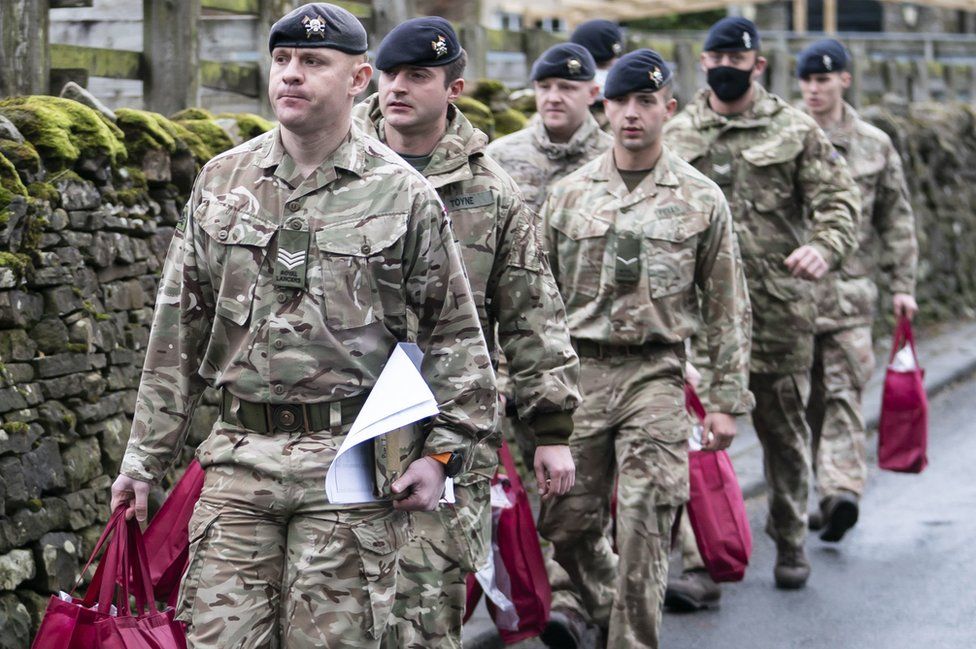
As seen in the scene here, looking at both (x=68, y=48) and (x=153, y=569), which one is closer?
(x=153, y=569)

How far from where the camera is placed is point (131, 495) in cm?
440

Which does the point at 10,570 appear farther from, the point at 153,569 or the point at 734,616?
the point at 734,616

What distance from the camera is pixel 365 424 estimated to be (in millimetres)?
4211

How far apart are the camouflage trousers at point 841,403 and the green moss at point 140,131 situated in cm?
371

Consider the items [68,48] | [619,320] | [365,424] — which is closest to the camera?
[365,424]

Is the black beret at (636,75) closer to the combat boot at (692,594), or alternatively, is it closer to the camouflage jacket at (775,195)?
the camouflage jacket at (775,195)

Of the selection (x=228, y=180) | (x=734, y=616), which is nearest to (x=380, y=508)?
(x=228, y=180)

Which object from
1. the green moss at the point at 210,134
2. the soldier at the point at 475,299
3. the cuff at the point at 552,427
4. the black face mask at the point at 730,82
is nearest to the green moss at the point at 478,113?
the black face mask at the point at 730,82

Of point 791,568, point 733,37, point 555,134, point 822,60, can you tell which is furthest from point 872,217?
point 555,134

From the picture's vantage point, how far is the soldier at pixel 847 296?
8.92 meters

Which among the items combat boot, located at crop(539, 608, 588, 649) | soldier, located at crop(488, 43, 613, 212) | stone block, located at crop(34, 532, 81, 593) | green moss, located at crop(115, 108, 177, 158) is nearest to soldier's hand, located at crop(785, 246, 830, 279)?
soldier, located at crop(488, 43, 613, 212)

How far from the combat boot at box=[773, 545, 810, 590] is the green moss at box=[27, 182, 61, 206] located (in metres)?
3.64

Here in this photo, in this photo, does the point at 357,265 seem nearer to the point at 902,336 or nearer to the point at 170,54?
the point at 170,54

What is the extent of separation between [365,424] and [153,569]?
1.01 metres
